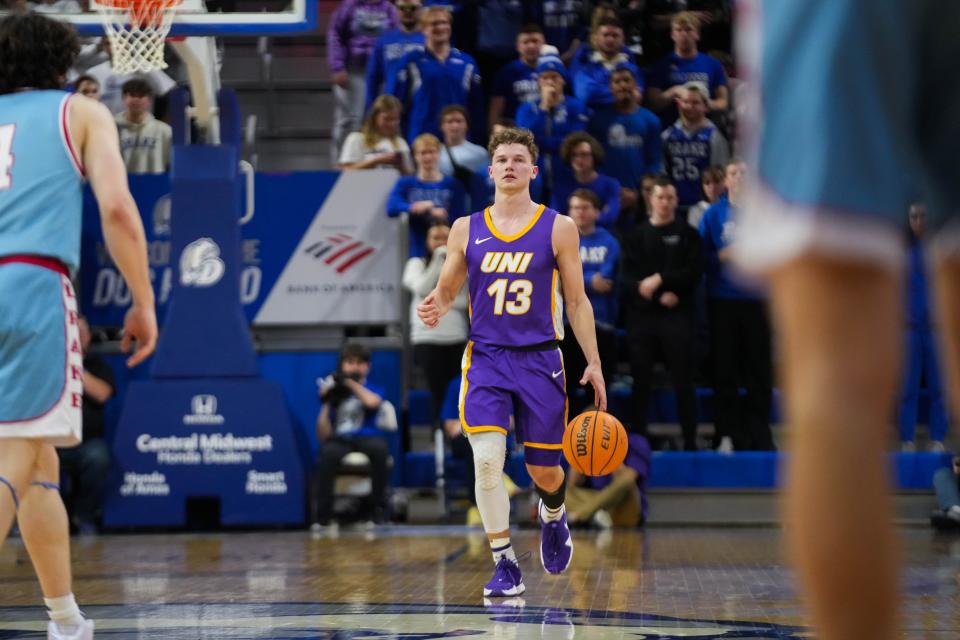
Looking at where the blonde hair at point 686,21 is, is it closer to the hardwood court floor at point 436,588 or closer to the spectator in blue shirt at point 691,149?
the spectator in blue shirt at point 691,149

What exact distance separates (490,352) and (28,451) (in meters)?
2.99

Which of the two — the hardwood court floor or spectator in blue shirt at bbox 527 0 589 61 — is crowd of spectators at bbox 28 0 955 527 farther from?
the hardwood court floor

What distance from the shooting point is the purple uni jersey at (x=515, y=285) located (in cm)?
684

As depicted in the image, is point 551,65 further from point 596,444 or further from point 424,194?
point 596,444

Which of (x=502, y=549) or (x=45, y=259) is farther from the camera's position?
(x=502, y=549)

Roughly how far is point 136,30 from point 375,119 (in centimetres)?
310

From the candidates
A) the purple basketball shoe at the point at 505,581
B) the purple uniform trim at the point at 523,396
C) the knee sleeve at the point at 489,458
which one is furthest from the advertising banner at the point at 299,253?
the purple basketball shoe at the point at 505,581

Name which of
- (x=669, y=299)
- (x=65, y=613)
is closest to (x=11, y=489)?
(x=65, y=613)

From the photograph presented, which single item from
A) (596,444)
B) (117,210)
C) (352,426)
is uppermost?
(117,210)

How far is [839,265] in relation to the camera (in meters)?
1.73

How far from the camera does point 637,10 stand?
1406 centimetres

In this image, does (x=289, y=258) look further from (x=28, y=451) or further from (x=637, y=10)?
(x=28, y=451)

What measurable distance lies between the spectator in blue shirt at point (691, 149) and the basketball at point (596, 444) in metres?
5.52

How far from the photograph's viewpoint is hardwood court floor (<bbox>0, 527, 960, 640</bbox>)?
545 centimetres
